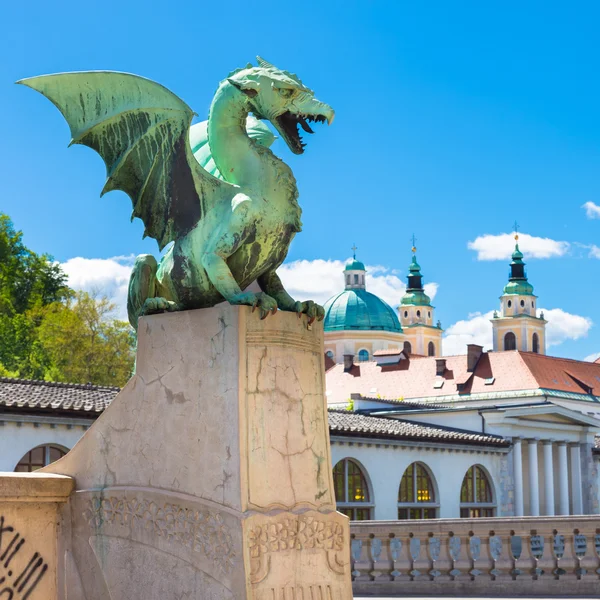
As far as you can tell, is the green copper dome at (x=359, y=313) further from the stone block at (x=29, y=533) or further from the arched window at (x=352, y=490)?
the stone block at (x=29, y=533)

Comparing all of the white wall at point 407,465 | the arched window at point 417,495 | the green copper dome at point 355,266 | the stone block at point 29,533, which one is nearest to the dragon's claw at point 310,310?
the stone block at point 29,533

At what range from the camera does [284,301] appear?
8.15 m

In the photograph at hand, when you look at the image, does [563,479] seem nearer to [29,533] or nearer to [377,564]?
[377,564]

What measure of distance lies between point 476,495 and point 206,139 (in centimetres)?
4114

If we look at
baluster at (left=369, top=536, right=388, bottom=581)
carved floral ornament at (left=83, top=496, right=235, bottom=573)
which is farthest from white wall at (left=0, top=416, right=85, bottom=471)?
carved floral ornament at (left=83, top=496, right=235, bottom=573)

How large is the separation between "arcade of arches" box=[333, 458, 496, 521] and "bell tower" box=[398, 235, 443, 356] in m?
102

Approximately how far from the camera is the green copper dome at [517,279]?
487 ft

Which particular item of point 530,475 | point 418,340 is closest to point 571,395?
point 530,475

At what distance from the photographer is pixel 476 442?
48.5m

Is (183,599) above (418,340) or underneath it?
underneath


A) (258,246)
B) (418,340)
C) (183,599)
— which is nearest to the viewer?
(183,599)

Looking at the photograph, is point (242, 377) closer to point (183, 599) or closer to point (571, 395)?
point (183, 599)

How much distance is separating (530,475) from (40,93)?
49.3 meters

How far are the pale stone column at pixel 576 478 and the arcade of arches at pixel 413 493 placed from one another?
1000 centimetres
